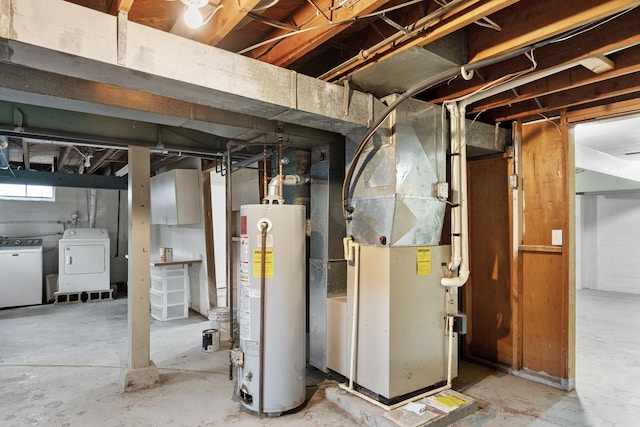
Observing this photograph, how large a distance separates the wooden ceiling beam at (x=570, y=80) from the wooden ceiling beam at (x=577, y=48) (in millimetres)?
251

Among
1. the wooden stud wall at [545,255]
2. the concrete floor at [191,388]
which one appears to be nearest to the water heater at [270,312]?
the concrete floor at [191,388]

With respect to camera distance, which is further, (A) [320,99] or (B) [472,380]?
(B) [472,380]

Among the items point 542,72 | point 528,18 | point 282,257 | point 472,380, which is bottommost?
point 472,380

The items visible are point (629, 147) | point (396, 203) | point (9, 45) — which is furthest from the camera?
point (629, 147)

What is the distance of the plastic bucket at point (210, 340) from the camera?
336 cm

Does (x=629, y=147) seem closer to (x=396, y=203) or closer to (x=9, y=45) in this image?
(x=396, y=203)

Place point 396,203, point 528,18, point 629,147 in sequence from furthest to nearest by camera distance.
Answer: point 629,147 → point 396,203 → point 528,18

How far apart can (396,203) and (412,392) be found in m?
1.34

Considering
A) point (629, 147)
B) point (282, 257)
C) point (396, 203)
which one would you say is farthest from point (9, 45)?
point (629, 147)

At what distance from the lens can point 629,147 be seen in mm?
4727

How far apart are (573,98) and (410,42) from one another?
165cm

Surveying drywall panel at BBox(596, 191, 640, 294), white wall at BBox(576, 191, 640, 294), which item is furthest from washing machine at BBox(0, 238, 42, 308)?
drywall panel at BBox(596, 191, 640, 294)

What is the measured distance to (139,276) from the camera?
3.08 meters

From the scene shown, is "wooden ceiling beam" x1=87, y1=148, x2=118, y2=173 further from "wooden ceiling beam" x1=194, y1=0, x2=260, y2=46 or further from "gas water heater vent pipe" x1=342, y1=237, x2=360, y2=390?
"gas water heater vent pipe" x1=342, y1=237, x2=360, y2=390
